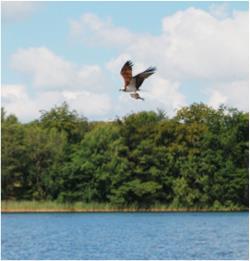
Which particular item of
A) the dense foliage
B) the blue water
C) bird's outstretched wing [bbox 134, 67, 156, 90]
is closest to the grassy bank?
the dense foliage

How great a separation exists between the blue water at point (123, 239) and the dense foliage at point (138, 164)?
1177 centimetres

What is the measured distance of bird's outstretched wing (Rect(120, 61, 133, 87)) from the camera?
4212 millimetres

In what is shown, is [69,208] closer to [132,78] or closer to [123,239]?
[123,239]

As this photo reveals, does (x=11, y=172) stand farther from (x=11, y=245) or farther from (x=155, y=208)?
(x=11, y=245)

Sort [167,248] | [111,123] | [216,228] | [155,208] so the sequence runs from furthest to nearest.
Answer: [111,123] → [155,208] → [216,228] → [167,248]

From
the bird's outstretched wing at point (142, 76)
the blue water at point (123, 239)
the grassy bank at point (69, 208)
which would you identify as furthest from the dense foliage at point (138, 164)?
the bird's outstretched wing at point (142, 76)

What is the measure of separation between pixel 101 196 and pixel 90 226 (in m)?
18.0

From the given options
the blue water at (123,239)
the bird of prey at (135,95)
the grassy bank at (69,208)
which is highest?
the bird of prey at (135,95)

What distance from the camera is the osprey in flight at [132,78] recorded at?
411 centimetres

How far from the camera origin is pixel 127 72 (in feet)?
14.0

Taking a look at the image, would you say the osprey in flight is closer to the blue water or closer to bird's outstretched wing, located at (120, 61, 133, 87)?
bird's outstretched wing, located at (120, 61, 133, 87)

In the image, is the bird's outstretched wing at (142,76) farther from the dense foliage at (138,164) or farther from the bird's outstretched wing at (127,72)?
the dense foliage at (138,164)

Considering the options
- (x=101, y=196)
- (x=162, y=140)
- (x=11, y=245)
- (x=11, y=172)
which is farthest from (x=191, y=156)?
(x=11, y=245)

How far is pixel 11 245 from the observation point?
24172mm
